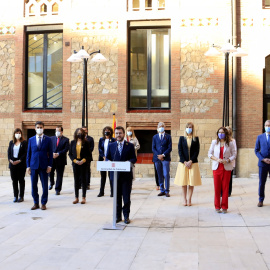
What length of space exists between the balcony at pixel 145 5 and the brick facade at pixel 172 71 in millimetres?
194

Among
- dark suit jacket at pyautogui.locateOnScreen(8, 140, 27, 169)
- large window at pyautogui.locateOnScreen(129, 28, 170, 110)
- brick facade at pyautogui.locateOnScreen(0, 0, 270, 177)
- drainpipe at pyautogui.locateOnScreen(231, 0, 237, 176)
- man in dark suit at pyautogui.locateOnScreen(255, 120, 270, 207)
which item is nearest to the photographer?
man in dark suit at pyautogui.locateOnScreen(255, 120, 270, 207)

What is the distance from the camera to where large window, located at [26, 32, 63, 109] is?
19641 mm

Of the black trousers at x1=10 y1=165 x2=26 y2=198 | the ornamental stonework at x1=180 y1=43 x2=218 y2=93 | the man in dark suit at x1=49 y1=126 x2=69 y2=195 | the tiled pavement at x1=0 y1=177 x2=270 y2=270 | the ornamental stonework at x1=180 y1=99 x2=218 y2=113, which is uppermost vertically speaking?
the ornamental stonework at x1=180 y1=43 x2=218 y2=93

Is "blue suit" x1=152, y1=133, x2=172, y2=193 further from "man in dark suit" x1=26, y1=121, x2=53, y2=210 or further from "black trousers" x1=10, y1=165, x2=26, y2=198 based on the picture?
"black trousers" x1=10, y1=165, x2=26, y2=198

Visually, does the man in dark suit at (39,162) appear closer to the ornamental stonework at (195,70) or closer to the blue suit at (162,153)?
the blue suit at (162,153)

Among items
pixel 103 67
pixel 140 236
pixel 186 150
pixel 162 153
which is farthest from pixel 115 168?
pixel 103 67

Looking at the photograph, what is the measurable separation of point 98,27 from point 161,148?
297 inches

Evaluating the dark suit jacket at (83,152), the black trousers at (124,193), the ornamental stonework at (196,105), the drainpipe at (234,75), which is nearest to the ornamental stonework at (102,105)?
the ornamental stonework at (196,105)

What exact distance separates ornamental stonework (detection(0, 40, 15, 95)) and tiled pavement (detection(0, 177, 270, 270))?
821 cm

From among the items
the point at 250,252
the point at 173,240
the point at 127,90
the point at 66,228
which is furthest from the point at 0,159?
the point at 250,252

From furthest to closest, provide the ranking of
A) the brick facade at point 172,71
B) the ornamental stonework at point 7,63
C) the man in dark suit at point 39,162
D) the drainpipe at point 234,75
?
the ornamental stonework at point 7,63 → the brick facade at point 172,71 → the drainpipe at point 234,75 → the man in dark suit at point 39,162

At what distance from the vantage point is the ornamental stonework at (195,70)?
1806 centimetres

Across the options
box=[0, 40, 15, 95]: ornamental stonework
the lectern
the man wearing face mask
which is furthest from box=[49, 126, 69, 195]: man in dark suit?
box=[0, 40, 15, 95]: ornamental stonework

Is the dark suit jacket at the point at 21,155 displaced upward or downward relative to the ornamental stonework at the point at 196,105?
downward
